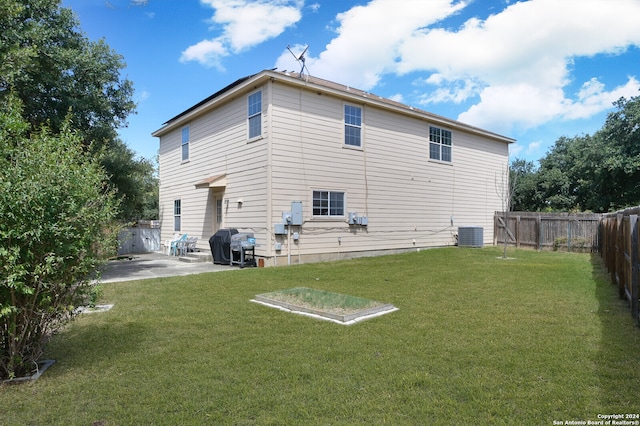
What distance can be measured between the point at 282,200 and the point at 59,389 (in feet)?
27.3

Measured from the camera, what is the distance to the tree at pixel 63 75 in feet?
27.6

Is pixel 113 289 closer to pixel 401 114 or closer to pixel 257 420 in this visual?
pixel 257 420

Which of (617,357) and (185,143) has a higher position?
(185,143)

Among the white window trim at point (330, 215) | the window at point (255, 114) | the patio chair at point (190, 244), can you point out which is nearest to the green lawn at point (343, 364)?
the white window trim at point (330, 215)

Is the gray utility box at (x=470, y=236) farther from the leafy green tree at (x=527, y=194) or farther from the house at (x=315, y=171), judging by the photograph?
the leafy green tree at (x=527, y=194)

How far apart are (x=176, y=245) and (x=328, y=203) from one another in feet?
23.2

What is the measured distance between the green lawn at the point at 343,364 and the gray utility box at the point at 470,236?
9511 mm

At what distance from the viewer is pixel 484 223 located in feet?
59.0

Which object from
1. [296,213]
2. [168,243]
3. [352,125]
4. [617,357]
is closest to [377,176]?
[352,125]

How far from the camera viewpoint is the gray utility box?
16.1 meters

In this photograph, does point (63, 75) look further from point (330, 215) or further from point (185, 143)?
point (330, 215)

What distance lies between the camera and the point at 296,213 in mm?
11273

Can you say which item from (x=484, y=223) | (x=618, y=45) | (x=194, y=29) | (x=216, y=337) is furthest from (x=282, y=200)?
(x=618, y=45)

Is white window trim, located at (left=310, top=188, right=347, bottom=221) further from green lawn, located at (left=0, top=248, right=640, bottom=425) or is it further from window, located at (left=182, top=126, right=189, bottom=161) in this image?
window, located at (left=182, top=126, right=189, bottom=161)
